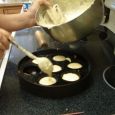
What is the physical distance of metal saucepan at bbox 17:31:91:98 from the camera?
67cm

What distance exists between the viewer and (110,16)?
3.60 ft

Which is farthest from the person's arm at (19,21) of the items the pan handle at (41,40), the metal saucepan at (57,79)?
the metal saucepan at (57,79)

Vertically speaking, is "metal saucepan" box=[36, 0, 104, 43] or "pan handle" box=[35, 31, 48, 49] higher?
"metal saucepan" box=[36, 0, 104, 43]

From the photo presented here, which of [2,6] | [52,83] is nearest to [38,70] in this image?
[52,83]

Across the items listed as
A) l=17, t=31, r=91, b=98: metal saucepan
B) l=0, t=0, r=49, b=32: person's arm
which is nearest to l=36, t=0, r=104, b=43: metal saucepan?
l=17, t=31, r=91, b=98: metal saucepan

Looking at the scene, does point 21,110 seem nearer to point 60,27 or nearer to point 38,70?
point 38,70

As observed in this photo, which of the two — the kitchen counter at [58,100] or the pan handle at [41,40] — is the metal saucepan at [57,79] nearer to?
the kitchen counter at [58,100]

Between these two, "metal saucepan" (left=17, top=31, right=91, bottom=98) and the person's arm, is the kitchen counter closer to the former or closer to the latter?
"metal saucepan" (left=17, top=31, right=91, bottom=98)

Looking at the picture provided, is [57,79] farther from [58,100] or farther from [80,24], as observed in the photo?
[80,24]

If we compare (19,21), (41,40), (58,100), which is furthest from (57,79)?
(19,21)

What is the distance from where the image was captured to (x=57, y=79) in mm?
733

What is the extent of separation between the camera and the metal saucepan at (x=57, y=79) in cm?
67

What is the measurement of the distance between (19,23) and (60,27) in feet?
1.38

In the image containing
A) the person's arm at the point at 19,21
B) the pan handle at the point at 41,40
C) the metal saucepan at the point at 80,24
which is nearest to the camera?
the metal saucepan at the point at 80,24
